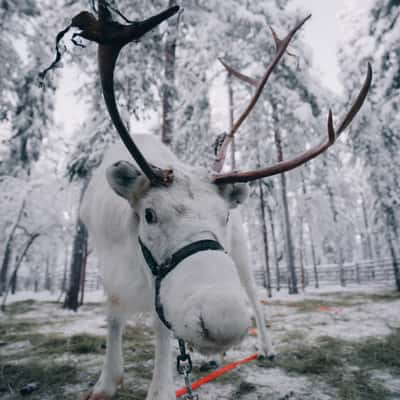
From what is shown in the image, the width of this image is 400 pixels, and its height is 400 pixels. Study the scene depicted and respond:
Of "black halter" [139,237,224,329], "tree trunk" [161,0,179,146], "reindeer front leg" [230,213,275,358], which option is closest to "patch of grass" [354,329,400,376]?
"reindeer front leg" [230,213,275,358]

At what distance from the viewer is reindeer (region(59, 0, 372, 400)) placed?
1067 millimetres

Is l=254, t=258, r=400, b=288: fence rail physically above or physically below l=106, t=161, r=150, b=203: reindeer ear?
below

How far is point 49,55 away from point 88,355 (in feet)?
22.1

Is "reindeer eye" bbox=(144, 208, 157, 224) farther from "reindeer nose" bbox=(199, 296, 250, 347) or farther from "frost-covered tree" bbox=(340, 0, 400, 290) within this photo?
"frost-covered tree" bbox=(340, 0, 400, 290)

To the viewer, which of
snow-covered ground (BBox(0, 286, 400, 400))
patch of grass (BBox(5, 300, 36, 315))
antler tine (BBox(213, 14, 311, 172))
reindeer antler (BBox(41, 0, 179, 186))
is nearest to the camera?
reindeer antler (BBox(41, 0, 179, 186))

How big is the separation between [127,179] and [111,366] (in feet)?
5.13

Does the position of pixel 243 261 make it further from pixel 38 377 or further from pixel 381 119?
pixel 381 119

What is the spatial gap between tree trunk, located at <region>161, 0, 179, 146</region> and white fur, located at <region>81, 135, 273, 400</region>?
3.07 metres

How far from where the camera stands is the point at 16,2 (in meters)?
6.38

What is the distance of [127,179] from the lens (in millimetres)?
1757

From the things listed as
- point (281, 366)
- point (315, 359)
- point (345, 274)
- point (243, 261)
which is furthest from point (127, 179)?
point (345, 274)

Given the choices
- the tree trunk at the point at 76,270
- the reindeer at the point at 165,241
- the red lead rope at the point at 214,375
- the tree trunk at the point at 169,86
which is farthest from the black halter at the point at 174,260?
the tree trunk at the point at 76,270

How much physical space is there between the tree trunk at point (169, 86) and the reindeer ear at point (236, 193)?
4232mm

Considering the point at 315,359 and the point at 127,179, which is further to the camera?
the point at 315,359
